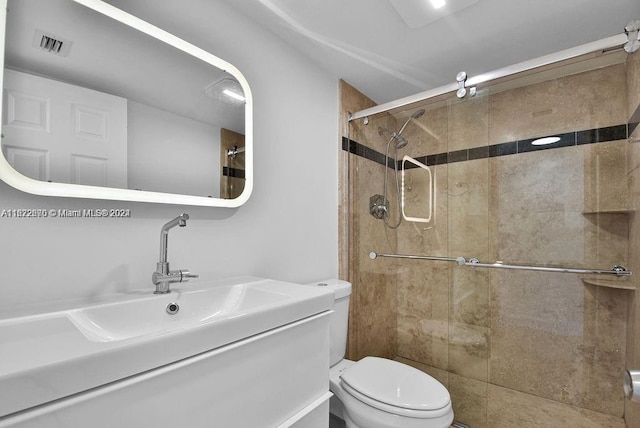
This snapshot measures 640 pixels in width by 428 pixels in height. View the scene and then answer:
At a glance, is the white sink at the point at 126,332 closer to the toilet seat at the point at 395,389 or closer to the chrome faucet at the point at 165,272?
the chrome faucet at the point at 165,272

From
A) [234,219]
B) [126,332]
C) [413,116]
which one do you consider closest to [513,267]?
[413,116]

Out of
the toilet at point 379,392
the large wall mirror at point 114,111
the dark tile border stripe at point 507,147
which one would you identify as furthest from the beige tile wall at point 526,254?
the large wall mirror at point 114,111

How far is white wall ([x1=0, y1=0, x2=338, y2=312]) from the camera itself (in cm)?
88

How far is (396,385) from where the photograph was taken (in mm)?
1409

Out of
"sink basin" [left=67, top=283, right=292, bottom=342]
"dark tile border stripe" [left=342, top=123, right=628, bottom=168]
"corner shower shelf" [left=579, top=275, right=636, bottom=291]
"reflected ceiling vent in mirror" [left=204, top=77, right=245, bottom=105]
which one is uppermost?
"reflected ceiling vent in mirror" [left=204, top=77, right=245, bottom=105]

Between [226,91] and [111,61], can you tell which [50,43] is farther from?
[226,91]

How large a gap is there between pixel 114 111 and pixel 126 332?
726 millimetres

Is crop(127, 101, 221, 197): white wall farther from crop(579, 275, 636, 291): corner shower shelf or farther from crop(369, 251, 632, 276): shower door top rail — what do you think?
crop(579, 275, 636, 291): corner shower shelf

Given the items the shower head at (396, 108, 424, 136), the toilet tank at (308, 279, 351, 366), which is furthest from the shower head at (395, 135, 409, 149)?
the toilet tank at (308, 279, 351, 366)

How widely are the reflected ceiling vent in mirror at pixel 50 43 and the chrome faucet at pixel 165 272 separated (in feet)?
2.01

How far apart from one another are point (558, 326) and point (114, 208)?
231 centimetres

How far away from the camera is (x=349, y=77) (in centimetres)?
207

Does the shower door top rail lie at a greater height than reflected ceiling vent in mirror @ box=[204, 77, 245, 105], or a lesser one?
lesser

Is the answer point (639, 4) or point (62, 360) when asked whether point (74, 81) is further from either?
point (639, 4)
